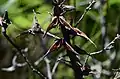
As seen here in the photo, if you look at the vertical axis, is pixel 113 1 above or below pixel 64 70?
above

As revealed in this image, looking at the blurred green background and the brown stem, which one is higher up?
the brown stem

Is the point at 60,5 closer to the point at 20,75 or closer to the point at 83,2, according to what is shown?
the point at 83,2

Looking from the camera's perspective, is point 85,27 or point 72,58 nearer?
point 72,58

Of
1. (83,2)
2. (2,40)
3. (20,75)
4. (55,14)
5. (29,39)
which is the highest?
(55,14)

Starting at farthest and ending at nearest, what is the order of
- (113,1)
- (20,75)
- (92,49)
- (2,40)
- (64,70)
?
(2,40) < (20,75) < (64,70) < (113,1) < (92,49)

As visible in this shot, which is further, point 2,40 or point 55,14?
point 2,40

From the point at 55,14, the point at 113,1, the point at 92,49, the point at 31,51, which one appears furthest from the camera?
the point at 31,51

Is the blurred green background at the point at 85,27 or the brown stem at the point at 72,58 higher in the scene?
the brown stem at the point at 72,58


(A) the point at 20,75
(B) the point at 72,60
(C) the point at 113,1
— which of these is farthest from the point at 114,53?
(B) the point at 72,60

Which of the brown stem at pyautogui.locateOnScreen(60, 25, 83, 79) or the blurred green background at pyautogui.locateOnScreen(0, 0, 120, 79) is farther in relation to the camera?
the blurred green background at pyautogui.locateOnScreen(0, 0, 120, 79)

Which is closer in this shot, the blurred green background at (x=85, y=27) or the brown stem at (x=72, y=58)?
the brown stem at (x=72, y=58)

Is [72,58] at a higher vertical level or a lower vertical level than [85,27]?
higher
